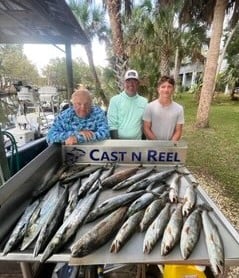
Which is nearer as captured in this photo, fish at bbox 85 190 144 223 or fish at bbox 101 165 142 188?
fish at bbox 85 190 144 223

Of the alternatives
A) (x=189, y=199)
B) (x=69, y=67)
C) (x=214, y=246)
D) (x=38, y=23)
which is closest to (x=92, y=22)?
(x=69, y=67)

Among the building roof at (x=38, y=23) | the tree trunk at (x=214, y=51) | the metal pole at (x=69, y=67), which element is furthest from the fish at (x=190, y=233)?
the tree trunk at (x=214, y=51)

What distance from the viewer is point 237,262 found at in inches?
51.7

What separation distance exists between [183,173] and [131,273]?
1.01 metres

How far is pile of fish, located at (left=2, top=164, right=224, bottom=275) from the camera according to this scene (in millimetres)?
1361

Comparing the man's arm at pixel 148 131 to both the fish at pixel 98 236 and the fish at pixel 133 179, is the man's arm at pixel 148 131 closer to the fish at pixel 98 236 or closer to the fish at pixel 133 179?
the fish at pixel 133 179

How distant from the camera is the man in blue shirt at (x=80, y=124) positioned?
275 centimetres

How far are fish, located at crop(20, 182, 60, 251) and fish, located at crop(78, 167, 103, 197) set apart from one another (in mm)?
187

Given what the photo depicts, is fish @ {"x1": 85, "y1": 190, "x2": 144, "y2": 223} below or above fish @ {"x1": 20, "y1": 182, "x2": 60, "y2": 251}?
above

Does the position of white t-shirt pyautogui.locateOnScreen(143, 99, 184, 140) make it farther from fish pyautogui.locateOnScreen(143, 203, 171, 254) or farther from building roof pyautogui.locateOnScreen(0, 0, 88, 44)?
fish pyautogui.locateOnScreen(143, 203, 171, 254)

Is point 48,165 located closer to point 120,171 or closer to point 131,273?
point 120,171

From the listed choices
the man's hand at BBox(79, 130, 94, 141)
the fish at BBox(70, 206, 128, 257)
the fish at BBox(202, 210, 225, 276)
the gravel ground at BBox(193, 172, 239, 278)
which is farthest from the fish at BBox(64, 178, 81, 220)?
the gravel ground at BBox(193, 172, 239, 278)

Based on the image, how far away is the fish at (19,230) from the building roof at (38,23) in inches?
73.4

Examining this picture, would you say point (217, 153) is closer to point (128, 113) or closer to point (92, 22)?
point (128, 113)
